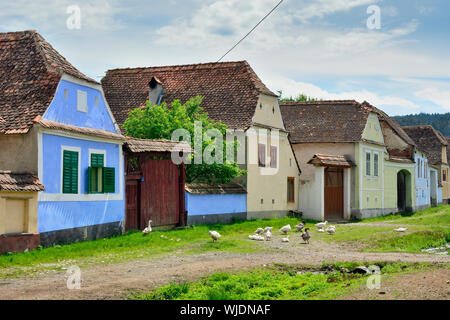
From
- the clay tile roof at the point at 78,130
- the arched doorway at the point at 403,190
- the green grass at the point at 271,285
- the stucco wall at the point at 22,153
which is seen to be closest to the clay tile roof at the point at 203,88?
the clay tile roof at the point at 78,130

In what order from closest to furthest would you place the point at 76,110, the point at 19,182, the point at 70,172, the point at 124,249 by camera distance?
the point at 19,182
the point at 124,249
the point at 70,172
the point at 76,110

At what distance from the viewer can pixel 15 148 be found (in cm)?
1739

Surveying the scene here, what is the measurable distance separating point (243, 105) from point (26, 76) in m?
12.6

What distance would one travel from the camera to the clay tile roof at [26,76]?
17.7 meters

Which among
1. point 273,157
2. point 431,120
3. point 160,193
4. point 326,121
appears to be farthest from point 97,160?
point 431,120

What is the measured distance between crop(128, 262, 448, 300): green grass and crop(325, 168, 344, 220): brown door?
1943 cm

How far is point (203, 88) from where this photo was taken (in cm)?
3175

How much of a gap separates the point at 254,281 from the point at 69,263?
4.99 m

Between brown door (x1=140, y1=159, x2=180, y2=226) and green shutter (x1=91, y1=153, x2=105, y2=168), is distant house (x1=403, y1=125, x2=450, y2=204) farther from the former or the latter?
green shutter (x1=91, y1=153, x2=105, y2=168)

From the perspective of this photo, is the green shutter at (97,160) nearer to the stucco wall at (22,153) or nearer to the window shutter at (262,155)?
the stucco wall at (22,153)

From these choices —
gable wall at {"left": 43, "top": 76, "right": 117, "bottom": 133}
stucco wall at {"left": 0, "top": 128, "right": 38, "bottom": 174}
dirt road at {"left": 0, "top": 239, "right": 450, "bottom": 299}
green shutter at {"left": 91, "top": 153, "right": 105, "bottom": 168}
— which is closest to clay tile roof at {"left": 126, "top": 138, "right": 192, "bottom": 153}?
gable wall at {"left": 43, "top": 76, "right": 117, "bottom": 133}

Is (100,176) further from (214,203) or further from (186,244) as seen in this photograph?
(214,203)

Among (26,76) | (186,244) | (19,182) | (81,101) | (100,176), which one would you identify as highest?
(26,76)

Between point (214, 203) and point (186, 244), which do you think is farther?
point (214, 203)
